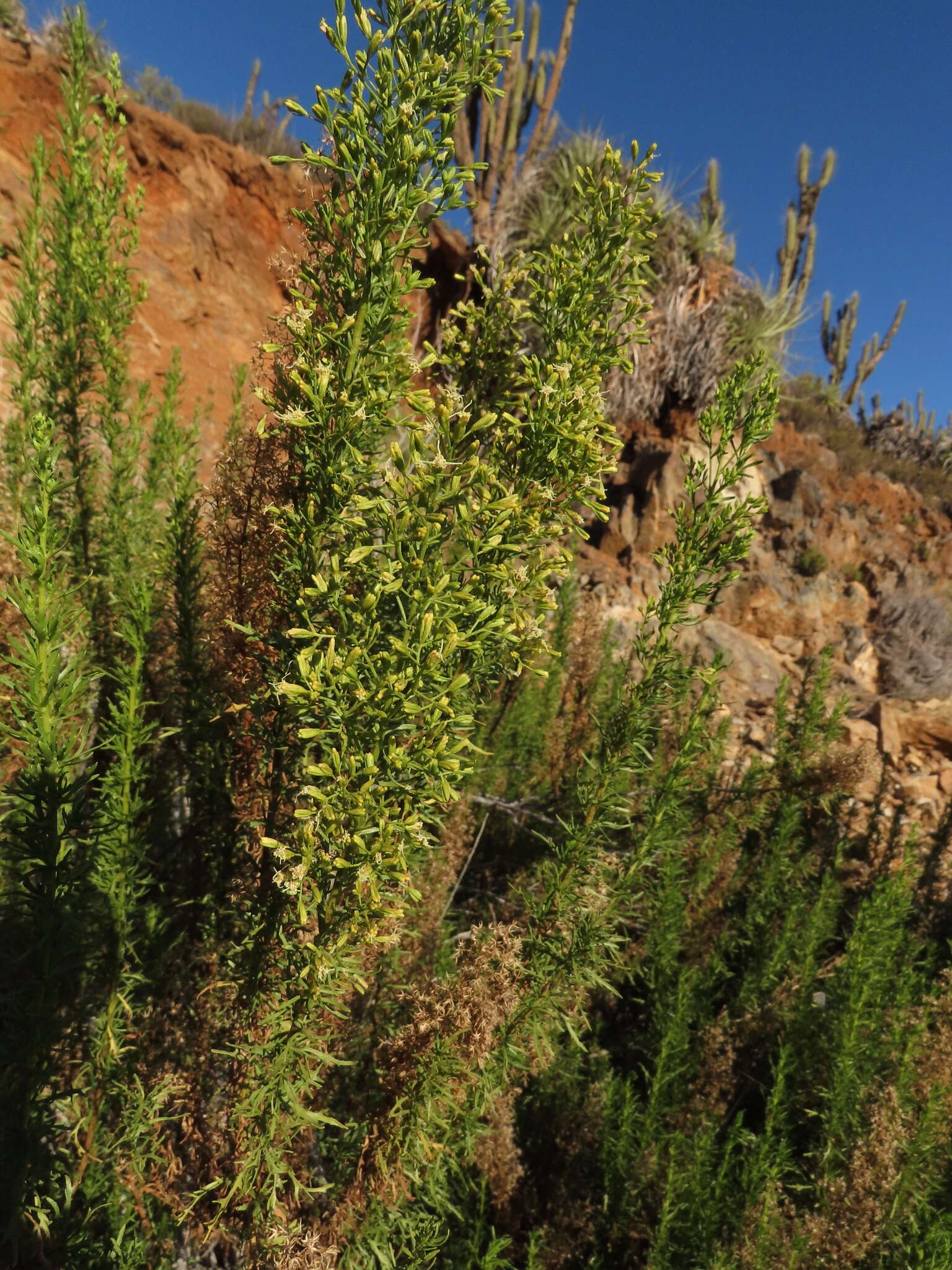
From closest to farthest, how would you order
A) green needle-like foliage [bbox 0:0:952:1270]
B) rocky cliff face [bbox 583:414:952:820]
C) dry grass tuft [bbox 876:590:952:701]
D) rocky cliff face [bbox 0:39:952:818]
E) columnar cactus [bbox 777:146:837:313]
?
green needle-like foliage [bbox 0:0:952:1270]
rocky cliff face [bbox 583:414:952:820]
rocky cliff face [bbox 0:39:952:818]
dry grass tuft [bbox 876:590:952:701]
columnar cactus [bbox 777:146:837:313]

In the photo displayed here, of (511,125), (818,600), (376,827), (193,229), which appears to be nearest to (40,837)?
(376,827)

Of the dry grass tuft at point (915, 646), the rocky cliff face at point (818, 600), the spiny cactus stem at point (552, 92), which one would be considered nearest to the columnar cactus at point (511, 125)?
the spiny cactus stem at point (552, 92)

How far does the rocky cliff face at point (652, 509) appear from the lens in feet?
21.7

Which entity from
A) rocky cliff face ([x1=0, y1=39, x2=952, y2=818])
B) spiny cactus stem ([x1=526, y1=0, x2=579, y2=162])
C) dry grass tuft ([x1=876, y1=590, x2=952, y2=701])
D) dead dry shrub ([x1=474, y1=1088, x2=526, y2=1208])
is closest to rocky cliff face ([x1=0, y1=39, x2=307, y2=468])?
rocky cliff face ([x1=0, y1=39, x2=952, y2=818])

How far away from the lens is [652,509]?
749cm

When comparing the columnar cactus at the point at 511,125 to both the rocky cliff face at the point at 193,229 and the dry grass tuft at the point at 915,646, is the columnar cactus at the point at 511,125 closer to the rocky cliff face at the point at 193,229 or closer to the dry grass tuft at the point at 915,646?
the rocky cliff face at the point at 193,229

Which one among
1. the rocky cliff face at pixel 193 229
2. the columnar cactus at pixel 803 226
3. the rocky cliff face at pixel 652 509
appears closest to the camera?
the rocky cliff face at pixel 652 509

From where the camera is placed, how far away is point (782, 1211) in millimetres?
2477

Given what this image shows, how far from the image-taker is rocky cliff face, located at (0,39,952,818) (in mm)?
6625

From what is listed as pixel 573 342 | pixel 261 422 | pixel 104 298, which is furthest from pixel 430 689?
pixel 104 298

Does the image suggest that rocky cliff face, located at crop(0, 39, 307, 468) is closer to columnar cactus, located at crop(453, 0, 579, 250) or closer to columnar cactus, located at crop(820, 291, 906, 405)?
columnar cactus, located at crop(453, 0, 579, 250)

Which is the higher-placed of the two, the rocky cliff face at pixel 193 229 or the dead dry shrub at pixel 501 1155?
the rocky cliff face at pixel 193 229

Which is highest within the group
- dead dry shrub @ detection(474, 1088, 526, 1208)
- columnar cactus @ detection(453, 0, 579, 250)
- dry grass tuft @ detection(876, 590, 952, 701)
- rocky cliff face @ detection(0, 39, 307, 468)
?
columnar cactus @ detection(453, 0, 579, 250)

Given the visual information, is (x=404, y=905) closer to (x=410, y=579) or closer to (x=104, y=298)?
(x=410, y=579)
